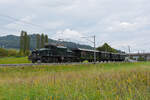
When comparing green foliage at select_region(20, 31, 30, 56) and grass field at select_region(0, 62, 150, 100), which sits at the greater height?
green foliage at select_region(20, 31, 30, 56)

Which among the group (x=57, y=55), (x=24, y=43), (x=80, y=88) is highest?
(x=24, y=43)

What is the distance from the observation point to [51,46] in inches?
1030

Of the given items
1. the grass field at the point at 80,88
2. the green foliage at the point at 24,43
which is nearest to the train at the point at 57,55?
the grass field at the point at 80,88

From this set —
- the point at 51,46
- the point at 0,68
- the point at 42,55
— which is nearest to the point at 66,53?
the point at 51,46

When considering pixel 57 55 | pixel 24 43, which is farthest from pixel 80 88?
pixel 24 43

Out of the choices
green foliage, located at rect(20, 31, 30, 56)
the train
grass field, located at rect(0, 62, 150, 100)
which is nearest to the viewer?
grass field, located at rect(0, 62, 150, 100)

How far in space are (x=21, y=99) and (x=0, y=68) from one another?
1464 centimetres

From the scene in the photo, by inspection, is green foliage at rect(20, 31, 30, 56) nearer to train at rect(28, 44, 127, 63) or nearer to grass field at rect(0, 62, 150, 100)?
train at rect(28, 44, 127, 63)

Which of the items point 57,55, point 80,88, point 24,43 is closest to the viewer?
point 80,88

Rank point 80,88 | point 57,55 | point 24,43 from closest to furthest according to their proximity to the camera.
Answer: point 80,88 → point 57,55 → point 24,43

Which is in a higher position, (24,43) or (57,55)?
(24,43)

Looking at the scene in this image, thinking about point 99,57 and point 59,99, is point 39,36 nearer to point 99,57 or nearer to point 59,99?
point 99,57

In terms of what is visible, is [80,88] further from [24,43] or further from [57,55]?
[24,43]

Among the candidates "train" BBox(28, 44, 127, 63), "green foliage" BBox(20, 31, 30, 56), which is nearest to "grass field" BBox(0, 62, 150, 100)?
"train" BBox(28, 44, 127, 63)
